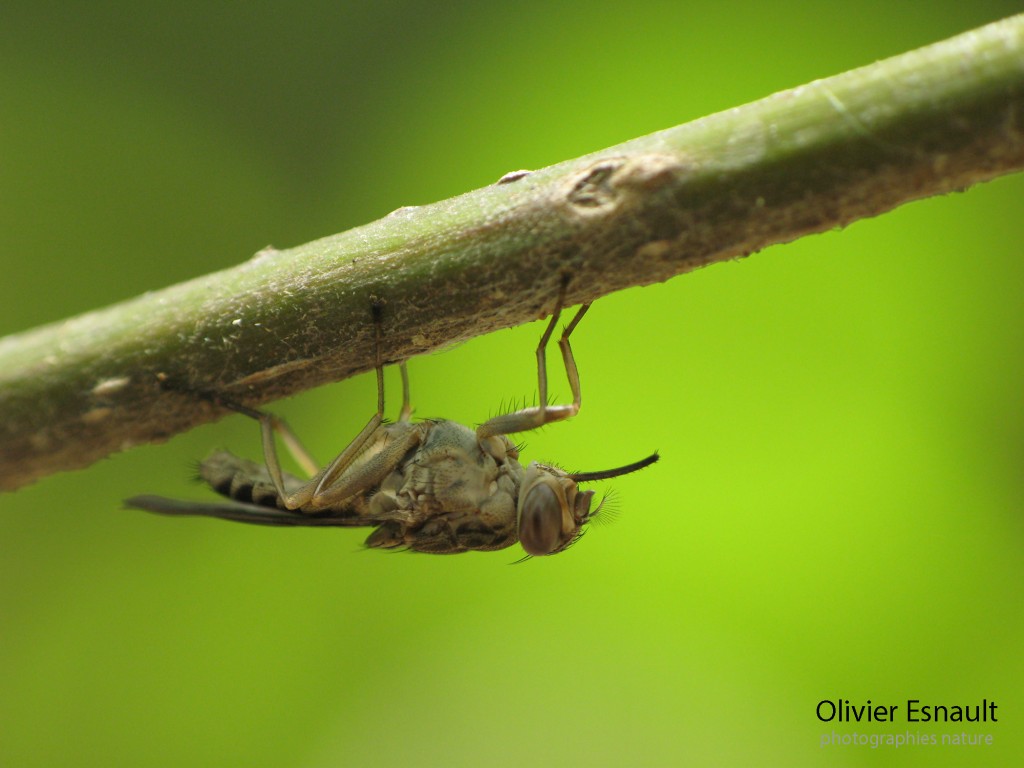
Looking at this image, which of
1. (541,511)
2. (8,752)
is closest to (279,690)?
(8,752)

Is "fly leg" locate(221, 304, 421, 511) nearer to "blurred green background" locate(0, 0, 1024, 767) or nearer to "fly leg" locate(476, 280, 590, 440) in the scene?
"fly leg" locate(476, 280, 590, 440)

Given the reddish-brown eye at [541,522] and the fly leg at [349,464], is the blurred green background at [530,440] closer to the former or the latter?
the reddish-brown eye at [541,522]

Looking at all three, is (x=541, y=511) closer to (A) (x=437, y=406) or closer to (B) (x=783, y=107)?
(A) (x=437, y=406)

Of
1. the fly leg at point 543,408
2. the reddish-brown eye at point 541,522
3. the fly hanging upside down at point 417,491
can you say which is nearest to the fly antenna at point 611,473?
the fly hanging upside down at point 417,491

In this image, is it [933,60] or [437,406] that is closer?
[933,60]

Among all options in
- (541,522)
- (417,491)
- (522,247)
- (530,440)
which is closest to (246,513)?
(417,491)
